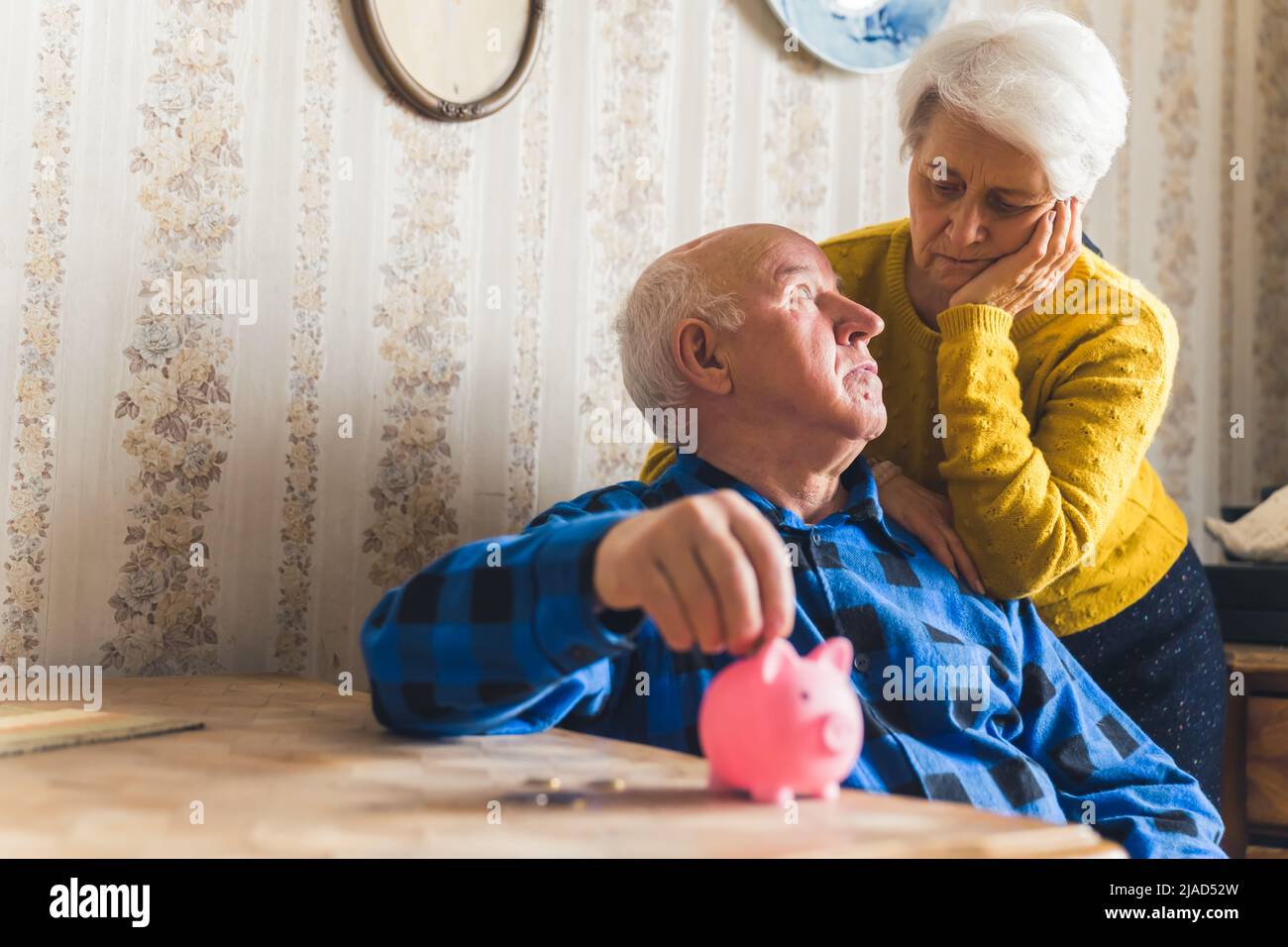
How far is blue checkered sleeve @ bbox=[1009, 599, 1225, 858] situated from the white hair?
45 centimetres

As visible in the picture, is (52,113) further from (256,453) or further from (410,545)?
(410,545)

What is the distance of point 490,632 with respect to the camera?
0.83 metres

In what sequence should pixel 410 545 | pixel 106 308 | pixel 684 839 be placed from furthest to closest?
pixel 410 545, pixel 106 308, pixel 684 839

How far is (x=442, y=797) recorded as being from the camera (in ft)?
2.38

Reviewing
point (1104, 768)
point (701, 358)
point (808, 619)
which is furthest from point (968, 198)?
point (1104, 768)

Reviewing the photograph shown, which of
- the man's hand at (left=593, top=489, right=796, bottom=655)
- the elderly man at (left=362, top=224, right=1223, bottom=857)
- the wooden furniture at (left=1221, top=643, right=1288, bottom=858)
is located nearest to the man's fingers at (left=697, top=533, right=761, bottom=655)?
the man's hand at (left=593, top=489, right=796, bottom=655)

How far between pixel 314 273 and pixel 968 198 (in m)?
0.76

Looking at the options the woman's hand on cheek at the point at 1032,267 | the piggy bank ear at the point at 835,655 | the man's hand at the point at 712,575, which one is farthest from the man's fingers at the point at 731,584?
the woman's hand on cheek at the point at 1032,267

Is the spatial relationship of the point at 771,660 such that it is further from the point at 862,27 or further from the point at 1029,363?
the point at 862,27

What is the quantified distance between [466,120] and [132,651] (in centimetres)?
75

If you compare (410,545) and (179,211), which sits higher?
(179,211)

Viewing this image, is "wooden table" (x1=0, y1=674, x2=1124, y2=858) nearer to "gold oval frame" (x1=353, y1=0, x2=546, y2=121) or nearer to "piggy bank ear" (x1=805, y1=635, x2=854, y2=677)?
"piggy bank ear" (x1=805, y1=635, x2=854, y2=677)

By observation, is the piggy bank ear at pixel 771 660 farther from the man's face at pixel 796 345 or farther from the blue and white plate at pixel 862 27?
the blue and white plate at pixel 862 27

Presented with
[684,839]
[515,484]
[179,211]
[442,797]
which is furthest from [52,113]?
[684,839]
